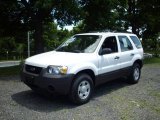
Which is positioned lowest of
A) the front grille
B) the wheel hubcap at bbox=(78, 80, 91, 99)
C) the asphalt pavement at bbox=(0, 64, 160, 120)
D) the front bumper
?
the asphalt pavement at bbox=(0, 64, 160, 120)

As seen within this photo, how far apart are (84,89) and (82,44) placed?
1.62m

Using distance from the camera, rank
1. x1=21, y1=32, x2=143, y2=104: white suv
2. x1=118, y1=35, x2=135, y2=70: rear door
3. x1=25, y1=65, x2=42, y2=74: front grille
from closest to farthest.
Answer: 1. x1=21, y1=32, x2=143, y2=104: white suv
2. x1=25, y1=65, x2=42, y2=74: front grille
3. x1=118, y1=35, x2=135, y2=70: rear door

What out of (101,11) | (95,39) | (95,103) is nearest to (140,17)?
(101,11)

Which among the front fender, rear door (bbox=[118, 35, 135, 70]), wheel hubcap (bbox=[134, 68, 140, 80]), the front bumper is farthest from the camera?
wheel hubcap (bbox=[134, 68, 140, 80])

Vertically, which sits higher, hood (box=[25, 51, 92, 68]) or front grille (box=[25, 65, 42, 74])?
hood (box=[25, 51, 92, 68])

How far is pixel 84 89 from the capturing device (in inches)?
289

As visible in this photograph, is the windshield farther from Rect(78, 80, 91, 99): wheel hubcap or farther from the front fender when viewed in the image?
Rect(78, 80, 91, 99): wheel hubcap

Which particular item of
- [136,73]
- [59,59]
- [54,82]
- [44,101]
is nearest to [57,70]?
[54,82]

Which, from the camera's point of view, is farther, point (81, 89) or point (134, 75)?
point (134, 75)

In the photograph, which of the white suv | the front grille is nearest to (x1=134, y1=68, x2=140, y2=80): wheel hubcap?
the white suv

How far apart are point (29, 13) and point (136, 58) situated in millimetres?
7437

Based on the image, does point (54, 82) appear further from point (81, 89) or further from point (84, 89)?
point (84, 89)

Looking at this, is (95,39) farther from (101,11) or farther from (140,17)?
(140,17)

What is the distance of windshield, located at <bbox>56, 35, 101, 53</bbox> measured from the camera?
801cm
